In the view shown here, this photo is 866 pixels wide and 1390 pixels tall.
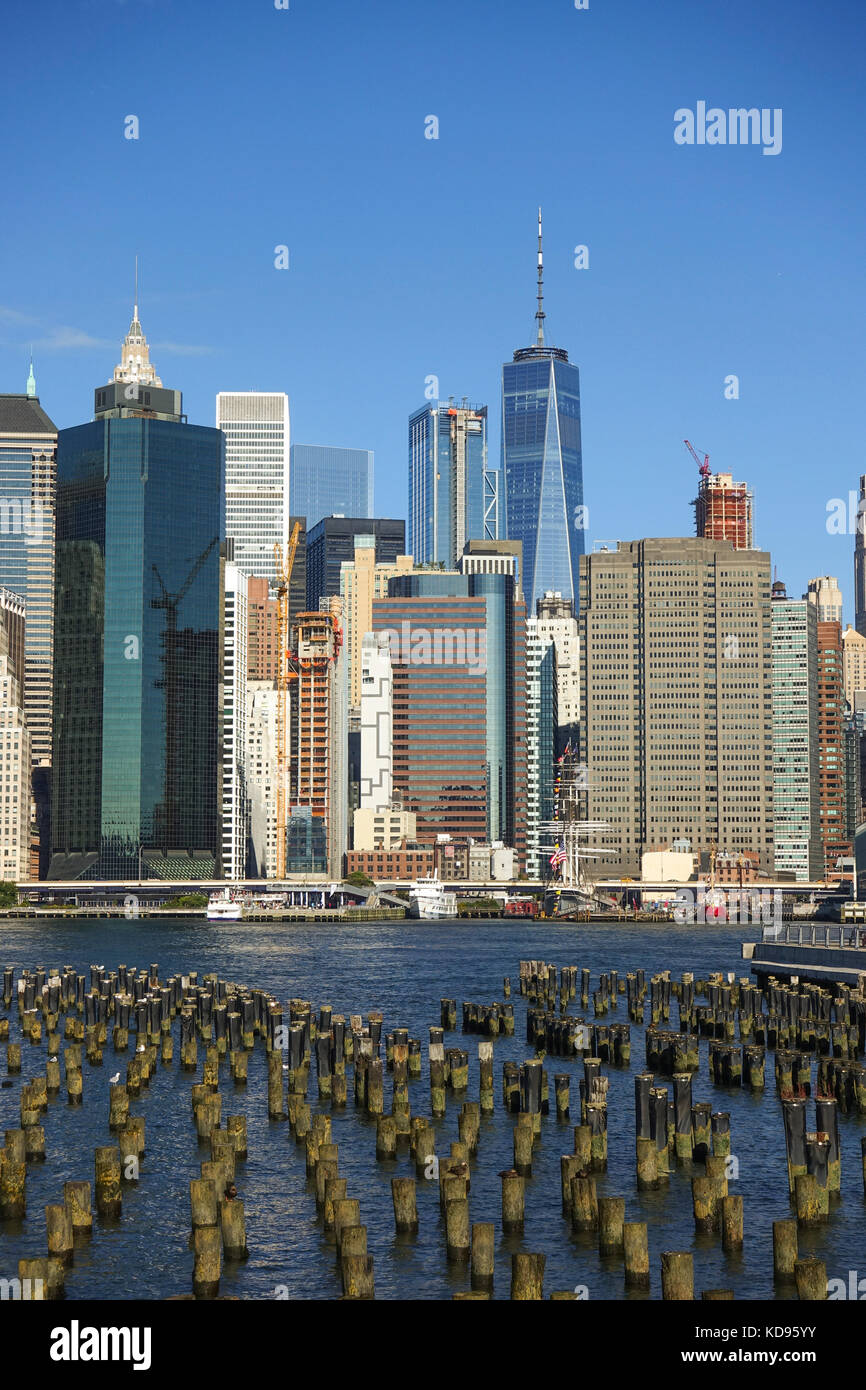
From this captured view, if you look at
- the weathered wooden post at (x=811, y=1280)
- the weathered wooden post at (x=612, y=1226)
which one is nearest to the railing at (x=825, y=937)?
the weathered wooden post at (x=612, y=1226)

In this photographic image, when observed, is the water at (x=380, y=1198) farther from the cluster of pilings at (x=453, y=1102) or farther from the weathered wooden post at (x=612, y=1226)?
the cluster of pilings at (x=453, y=1102)

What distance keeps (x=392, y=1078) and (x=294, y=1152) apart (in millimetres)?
14218

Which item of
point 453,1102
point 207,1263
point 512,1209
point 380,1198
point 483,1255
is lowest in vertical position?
point 453,1102

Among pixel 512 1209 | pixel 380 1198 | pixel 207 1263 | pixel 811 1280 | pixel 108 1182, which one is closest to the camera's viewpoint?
pixel 811 1280

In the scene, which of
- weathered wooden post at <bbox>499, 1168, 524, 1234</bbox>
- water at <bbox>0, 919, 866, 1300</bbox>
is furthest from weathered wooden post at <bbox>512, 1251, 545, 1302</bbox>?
weathered wooden post at <bbox>499, 1168, 524, 1234</bbox>

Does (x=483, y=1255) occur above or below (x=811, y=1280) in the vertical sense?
below

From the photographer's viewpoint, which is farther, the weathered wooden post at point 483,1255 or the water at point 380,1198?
the water at point 380,1198

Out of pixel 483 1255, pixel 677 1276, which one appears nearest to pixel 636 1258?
pixel 483 1255

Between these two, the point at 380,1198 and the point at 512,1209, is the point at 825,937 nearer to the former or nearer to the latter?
the point at 380,1198

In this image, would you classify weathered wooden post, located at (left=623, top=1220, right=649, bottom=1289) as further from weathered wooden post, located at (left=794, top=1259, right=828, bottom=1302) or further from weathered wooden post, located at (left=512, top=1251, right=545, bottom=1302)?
weathered wooden post, located at (left=512, top=1251, right=545, bottom=1302)

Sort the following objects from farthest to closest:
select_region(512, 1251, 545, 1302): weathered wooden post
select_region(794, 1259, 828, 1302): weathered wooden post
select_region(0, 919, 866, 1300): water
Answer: select_region(0, 919, 866, 1300): water, select_region(794, 1259, 828, 1302): weathered wooden post, select_region(512, 1251, 545, 1302): weathered wooden post

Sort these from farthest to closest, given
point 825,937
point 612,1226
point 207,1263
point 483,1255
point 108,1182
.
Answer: point 825,937
point 108,1182
point 612,1226
point 207,1263
point 483,1255

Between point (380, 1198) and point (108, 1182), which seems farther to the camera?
point (380, 1198)

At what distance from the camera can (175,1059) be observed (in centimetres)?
7738
